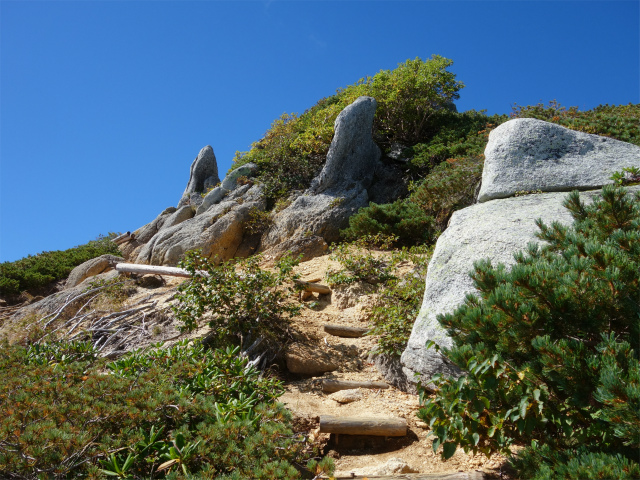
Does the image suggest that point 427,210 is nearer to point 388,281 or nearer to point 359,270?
point 359,270

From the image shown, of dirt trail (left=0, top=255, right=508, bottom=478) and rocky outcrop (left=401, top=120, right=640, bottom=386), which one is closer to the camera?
dirt trail (left=0, top=255, right=508, bottom=478)

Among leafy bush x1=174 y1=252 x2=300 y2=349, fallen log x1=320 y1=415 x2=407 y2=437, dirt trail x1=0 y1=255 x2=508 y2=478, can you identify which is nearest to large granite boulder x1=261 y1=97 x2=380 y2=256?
dirt trail x1=0 y1=255 x2=508 y2=478

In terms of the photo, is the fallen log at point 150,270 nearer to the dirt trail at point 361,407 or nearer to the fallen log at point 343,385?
the dirt trail at point 361,407

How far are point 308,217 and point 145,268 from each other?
15.4ft

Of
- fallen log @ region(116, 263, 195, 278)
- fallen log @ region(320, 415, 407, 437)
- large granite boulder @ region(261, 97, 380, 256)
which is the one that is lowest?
fallen log @ region(320, 415, 407, 437)

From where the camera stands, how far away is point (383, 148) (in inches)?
647

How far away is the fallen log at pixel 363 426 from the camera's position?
14.8ft

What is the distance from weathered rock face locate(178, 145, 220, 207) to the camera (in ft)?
69.8

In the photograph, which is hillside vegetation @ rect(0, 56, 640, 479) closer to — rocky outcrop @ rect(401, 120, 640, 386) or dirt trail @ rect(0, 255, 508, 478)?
dirt trail @ rect(0, 255, 508, 478)

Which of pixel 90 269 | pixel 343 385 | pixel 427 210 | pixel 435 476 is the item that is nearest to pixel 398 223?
pixel 427 210

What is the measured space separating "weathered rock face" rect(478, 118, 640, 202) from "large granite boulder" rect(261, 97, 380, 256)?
6595mm

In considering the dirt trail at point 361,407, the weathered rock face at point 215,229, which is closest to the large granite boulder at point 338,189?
the weathered rock face at point 215,229

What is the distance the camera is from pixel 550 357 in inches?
106

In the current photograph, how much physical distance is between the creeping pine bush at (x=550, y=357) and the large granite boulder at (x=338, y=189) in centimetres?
943
